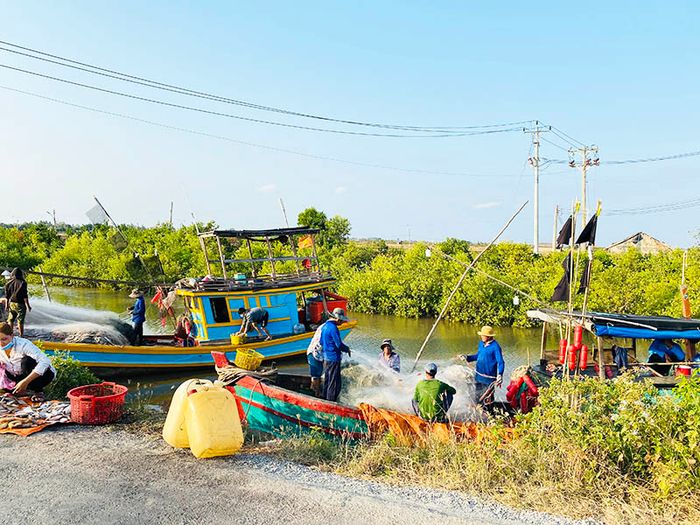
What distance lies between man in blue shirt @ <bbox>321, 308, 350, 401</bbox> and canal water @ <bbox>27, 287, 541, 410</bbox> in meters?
0.32

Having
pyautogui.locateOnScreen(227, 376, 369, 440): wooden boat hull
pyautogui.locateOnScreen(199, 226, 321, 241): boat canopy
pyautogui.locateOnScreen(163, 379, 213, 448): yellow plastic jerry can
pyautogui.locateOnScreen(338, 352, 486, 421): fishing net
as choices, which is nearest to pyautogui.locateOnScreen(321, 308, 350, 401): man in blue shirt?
pyautogui.locateOnScreen(338, 352, 486, 421): fishing net

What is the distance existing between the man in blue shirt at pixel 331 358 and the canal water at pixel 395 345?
1.05 ft

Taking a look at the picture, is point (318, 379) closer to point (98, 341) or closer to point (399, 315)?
point (98, 341)

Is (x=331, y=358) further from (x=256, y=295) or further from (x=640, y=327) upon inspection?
(x=256, y=295)

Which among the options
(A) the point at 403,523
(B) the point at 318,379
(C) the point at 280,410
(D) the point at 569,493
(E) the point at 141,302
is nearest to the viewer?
(A) the point at 403,523

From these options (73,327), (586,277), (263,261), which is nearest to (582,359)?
(586,277)

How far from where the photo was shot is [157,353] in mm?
13227

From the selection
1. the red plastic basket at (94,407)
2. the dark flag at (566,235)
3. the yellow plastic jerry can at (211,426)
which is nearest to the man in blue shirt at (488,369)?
the dark flag at (566,235)

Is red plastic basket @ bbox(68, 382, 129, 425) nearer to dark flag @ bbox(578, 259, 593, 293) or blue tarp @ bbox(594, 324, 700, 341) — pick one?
dark flag @ bbox(578, 259, 593, 293)

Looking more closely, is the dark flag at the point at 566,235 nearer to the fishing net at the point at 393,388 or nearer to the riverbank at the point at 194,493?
the fishing net at the point at 393,388

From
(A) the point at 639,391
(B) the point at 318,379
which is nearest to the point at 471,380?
(B) the point at 318,379

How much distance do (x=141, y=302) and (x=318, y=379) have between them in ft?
23.7

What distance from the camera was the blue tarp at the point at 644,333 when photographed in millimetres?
8602

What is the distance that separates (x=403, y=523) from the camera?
14.6 feet
